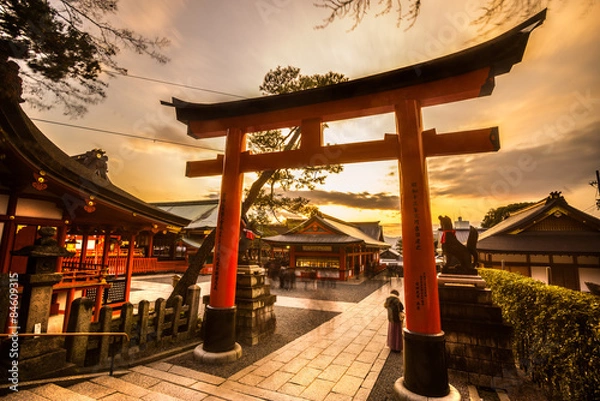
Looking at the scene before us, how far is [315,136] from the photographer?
214 inches

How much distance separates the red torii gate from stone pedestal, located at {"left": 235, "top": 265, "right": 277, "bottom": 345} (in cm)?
98

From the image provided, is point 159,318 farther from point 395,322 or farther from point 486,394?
point 486,394

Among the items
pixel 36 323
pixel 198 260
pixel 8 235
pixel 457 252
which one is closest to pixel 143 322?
pixel 36 323

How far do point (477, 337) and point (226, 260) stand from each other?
201 inches

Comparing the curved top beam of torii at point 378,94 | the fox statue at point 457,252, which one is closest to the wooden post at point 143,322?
the curved top beam of torii at point 378,94

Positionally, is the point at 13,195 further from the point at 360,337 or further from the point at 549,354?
the point at 549,354

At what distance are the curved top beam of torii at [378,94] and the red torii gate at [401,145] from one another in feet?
0.05

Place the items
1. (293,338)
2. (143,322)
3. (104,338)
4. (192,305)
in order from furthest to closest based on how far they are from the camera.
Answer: (293,338), (192,305), (143,322), (104,338)

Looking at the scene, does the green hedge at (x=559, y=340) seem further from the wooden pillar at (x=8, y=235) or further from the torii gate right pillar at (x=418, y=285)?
the wooden pillar at (x=8, y=235)

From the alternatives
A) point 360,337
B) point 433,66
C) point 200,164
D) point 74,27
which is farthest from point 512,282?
point 74,27

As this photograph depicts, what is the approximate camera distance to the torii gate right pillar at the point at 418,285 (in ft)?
12.3

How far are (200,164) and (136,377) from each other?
14.4 ft

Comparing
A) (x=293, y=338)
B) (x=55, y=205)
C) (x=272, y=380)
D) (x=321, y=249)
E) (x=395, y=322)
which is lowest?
(x=293, y=338)

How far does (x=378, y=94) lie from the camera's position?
4969 millimetres
